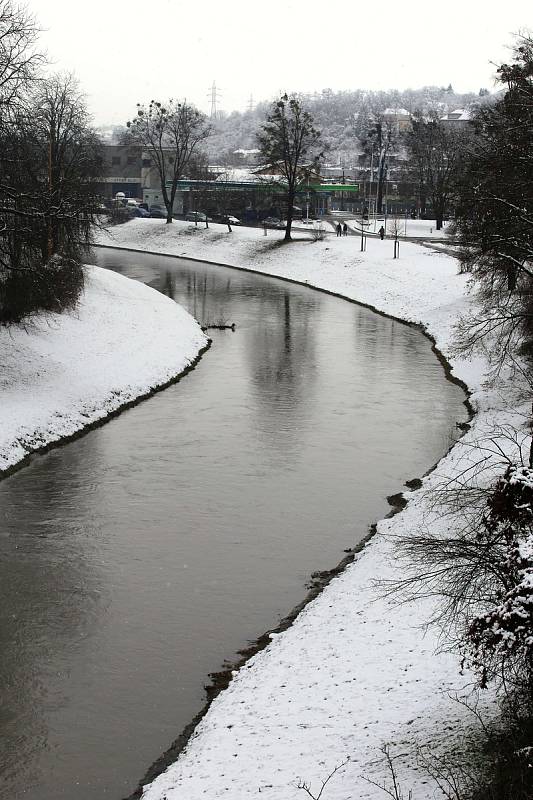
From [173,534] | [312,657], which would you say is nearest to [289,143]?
[173,534]

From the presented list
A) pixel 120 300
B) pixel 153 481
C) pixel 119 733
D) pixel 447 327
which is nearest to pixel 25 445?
pixel 153 481

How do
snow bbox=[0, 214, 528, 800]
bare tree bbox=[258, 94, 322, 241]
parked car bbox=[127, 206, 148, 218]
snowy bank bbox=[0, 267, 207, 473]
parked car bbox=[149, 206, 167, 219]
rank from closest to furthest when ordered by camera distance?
1. snow bbox=[0, 214, 528, 800]
2. snowy bank bbox=[0, 267, 207, 473]
3. bare tree bbox=[258, 94, 322, 241]
4. parked car bbox=[127, 206, 148, 218]
5. parked car bbox=[149, 206, 167, 219]

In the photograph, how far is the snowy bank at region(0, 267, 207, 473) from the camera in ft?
86.3

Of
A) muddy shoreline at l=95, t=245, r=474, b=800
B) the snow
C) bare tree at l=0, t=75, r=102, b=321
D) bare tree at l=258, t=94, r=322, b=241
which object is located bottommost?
muddy shoreline at l=95, t=245, r=474, b=800

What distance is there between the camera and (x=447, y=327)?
42.8 meters

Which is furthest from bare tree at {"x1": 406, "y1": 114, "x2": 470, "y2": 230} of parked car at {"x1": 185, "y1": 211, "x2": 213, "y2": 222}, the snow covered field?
the snow covered field

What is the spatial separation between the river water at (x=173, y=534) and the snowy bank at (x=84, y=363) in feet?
2.77

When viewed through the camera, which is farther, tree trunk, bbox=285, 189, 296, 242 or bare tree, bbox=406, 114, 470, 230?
bare tree, bbox=406, 114, 470, 230

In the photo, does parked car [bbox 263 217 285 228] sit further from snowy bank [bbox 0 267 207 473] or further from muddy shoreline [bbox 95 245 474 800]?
muddy shoreline [bbox 95 245 474 800]

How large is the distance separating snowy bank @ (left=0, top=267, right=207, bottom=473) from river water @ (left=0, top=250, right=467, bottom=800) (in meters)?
0.84

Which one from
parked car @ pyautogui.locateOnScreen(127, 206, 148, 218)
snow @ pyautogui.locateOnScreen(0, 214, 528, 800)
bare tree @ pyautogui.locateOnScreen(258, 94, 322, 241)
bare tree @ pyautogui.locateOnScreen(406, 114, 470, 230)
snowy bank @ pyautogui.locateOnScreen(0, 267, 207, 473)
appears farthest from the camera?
parked car @ pyautogui.locateOnScreen(127, 206, 148, 218)

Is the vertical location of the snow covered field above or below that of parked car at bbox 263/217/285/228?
below

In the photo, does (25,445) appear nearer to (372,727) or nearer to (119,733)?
(119,733)

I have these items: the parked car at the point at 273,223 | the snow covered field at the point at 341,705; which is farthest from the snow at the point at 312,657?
the parked car at the point at 273,223
